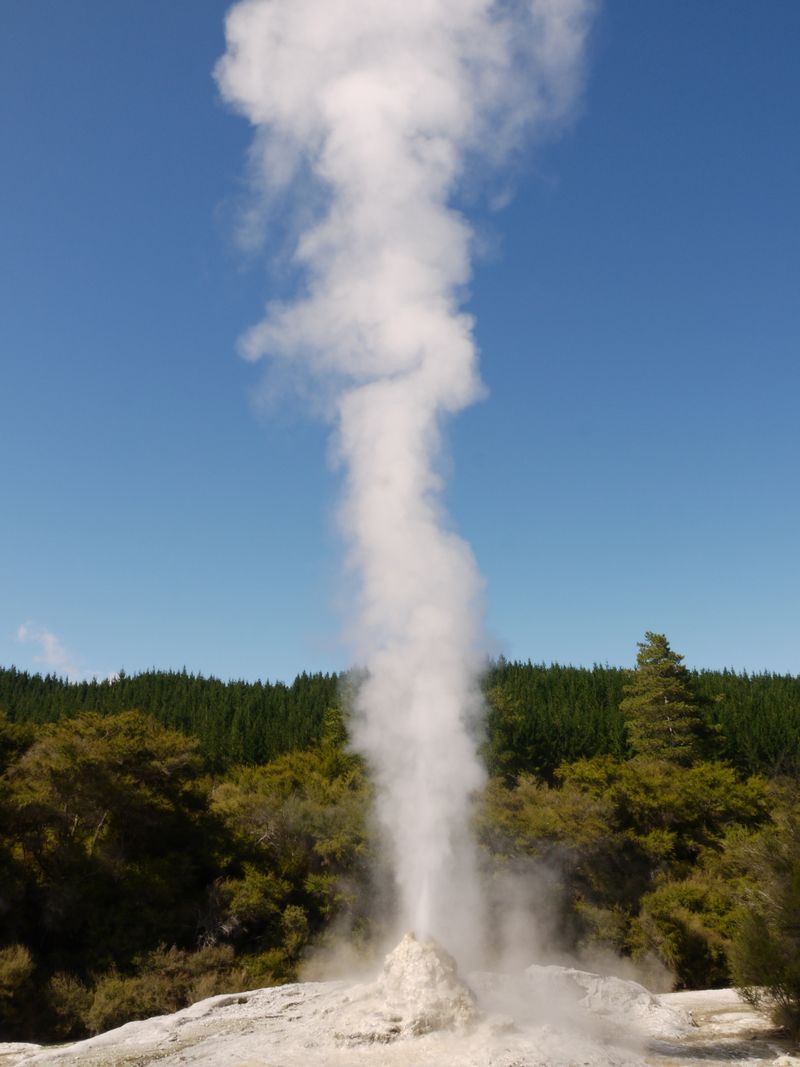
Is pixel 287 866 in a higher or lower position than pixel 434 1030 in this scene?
higher

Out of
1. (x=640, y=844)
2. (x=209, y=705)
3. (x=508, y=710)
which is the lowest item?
(x=640, y=844)

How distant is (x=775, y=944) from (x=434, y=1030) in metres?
7.25

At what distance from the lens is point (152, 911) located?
22656 millimetres

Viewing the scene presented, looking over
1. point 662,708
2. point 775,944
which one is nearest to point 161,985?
point 775,944

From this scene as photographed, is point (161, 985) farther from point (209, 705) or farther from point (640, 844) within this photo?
point (209, 705)

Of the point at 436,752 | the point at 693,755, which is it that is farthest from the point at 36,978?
the point at 693,755

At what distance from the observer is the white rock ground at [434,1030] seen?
11.3m

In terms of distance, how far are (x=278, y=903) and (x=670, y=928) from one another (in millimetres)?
12264

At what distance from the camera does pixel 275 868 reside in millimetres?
26109

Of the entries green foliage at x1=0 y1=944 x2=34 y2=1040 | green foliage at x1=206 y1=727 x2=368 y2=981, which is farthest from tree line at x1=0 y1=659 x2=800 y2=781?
green foliage at x1=0 y1=944 x2=34 y2=1040

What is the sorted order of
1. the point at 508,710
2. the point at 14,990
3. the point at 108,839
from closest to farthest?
the point at 14,990 → the point at 108,839 → the point at 508,710

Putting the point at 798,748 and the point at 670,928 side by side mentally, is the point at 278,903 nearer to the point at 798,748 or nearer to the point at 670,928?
the point at 670,928

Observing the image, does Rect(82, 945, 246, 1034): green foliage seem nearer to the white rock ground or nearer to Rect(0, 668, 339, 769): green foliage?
the white rock ground

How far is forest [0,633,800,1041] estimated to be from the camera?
1911 centimetres
